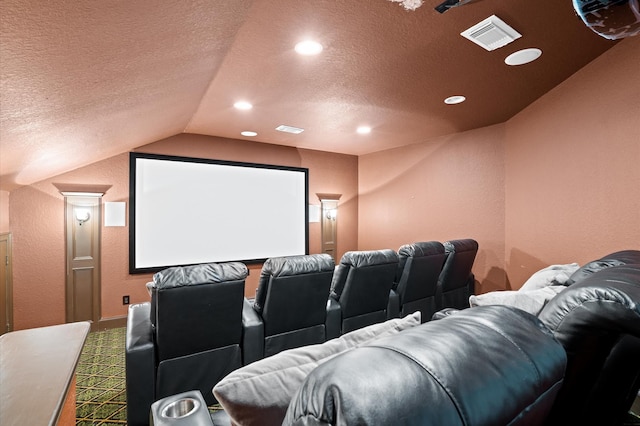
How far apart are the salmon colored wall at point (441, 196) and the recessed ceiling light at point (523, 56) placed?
175cm

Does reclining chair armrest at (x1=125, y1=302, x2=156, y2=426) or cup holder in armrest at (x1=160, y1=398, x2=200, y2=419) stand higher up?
cup holder in armrest at (x1=160, y1=398, x2=200, y2=419)

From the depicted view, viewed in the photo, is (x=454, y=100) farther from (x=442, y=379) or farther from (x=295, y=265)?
(x=442, y=379)

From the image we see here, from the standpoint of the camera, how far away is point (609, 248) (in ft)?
9.58

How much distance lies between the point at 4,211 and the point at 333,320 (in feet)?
12.1

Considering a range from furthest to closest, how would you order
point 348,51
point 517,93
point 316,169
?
point 316,169 → point 517,93 → point 348,51

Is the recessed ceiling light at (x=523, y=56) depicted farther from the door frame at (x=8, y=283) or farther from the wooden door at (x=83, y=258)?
the door frame at (x=8, y=283)

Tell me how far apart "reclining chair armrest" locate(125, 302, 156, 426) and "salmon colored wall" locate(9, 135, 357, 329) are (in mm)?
2704

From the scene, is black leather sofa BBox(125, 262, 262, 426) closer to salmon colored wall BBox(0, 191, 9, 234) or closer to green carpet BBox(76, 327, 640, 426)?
green carpet BBox(76, 327, 640, 426)

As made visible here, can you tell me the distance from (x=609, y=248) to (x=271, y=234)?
4.36m

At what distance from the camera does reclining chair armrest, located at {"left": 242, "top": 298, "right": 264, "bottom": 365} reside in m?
2.30

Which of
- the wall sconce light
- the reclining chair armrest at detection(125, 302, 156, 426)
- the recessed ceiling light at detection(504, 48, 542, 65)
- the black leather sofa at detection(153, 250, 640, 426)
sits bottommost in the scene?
the reclining chair armrest at detection(125, 302, 156, 426)

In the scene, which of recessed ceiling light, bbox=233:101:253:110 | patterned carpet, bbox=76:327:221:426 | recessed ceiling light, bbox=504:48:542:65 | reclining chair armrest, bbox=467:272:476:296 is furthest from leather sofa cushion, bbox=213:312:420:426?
reclining chair armrest, bbox=467:272:476:296

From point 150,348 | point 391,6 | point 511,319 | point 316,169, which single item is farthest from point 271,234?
point 511,319

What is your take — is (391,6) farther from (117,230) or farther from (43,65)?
(117,230)
